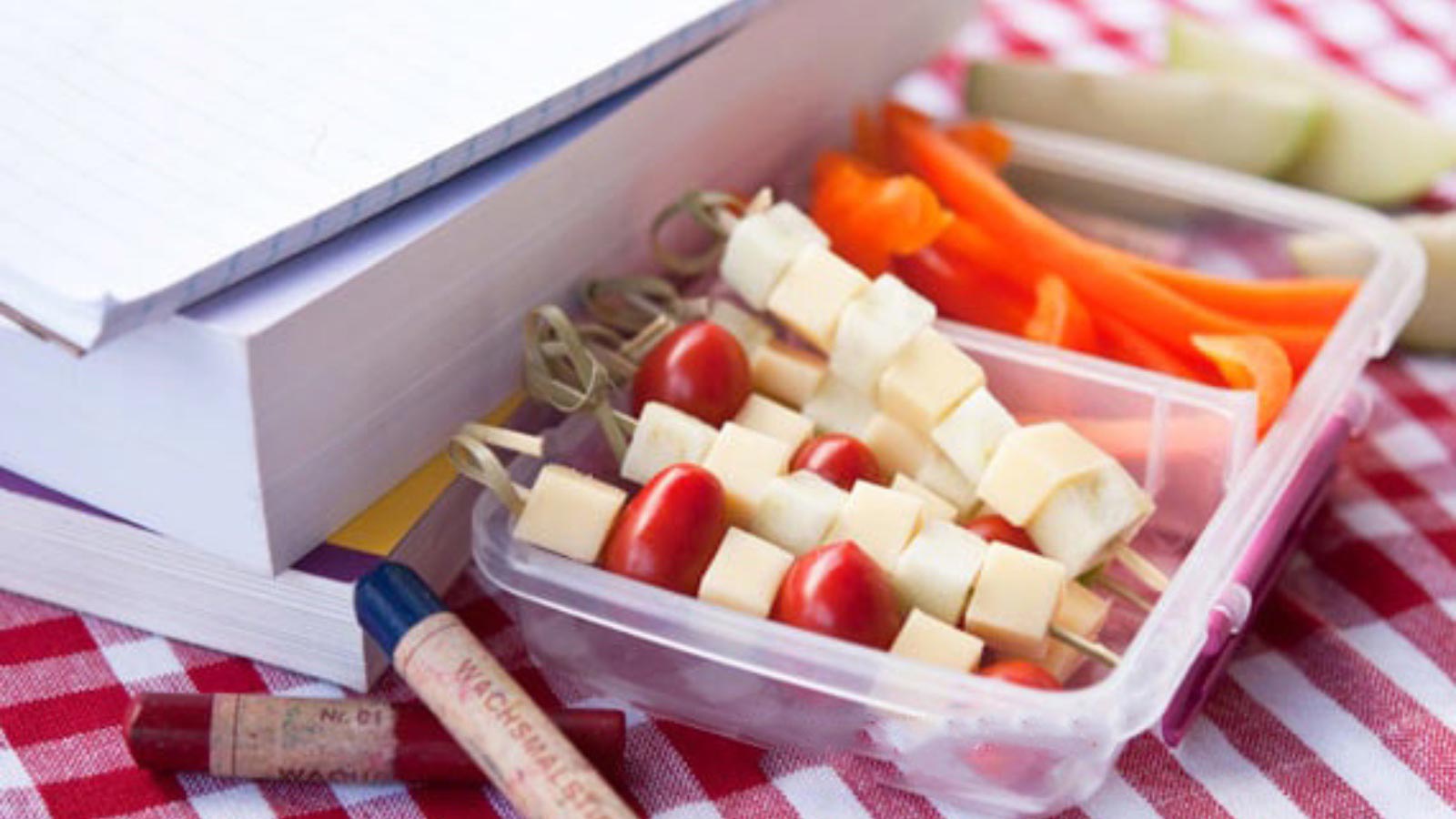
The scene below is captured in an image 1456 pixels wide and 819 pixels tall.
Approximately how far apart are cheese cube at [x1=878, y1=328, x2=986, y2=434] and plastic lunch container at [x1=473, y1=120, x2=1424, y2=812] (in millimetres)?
70

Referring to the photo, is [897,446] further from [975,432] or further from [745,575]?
[745,575]

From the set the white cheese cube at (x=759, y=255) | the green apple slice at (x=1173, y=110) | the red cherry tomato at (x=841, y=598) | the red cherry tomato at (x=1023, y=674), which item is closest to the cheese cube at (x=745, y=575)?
the red cherry tomato at (x=841, y=598)

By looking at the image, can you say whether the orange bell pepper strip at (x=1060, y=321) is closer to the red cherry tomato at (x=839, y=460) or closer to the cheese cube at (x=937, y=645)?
the red cherry tomato at (x=839, y=460)

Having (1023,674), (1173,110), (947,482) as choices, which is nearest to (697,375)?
(947,482)

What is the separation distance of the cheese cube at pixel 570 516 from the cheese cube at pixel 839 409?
0.61 feet

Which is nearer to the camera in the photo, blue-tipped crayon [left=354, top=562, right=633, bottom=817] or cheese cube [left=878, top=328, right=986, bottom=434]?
blue-tipped crayon [left=354, top=562, right=633, bottom=817]

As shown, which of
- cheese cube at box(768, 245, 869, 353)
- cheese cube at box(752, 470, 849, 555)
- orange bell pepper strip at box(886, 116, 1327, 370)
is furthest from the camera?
orange bell pepper strip at box(886, 116, 1327, 370)

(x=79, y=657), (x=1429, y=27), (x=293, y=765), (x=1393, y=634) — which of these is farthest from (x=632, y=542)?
(x=1429, y=27)

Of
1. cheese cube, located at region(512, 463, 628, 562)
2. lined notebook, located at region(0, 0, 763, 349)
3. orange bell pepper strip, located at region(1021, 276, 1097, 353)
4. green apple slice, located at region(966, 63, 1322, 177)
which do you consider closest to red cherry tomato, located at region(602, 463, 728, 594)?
cheese cube, located at region(512, 463, 628, 562)

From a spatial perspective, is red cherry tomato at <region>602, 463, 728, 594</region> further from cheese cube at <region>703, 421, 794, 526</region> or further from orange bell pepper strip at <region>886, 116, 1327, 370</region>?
orange bell pepper strip at <region>886, 116, 1327, 370</region>

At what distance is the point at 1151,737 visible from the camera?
1.05 meters

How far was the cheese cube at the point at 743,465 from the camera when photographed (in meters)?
1.04

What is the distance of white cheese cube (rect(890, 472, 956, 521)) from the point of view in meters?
1.07

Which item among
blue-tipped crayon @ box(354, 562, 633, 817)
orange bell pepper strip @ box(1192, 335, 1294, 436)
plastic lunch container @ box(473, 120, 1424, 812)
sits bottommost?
blue-tipped crayon @ box(354, 562, 633, 817)
